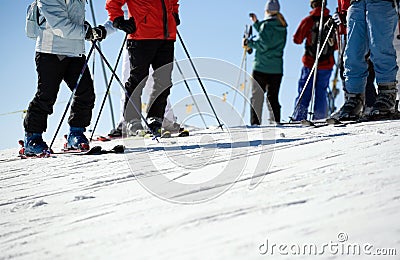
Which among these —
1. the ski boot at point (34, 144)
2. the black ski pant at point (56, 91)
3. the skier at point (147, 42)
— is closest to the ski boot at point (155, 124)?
the skier at point (147, 42)

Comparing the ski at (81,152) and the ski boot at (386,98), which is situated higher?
the ski boot at (386,98)

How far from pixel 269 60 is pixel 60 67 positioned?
361cm

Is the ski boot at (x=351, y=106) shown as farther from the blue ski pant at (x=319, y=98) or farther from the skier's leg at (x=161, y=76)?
the blue ski pant at (x=319, y=98)

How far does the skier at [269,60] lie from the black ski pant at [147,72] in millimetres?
2126

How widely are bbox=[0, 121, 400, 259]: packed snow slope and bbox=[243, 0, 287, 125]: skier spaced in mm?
3961

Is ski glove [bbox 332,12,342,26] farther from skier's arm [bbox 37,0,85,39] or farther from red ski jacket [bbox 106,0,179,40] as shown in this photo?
skier's arm [bbox 37,0,85,39]

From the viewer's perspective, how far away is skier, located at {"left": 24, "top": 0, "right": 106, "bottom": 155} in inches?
161

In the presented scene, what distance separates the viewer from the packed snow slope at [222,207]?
4.23ft

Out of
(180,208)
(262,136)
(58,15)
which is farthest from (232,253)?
(58,15)

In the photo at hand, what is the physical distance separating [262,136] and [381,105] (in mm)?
1145

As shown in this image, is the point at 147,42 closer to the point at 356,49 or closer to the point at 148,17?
the point at 148,17

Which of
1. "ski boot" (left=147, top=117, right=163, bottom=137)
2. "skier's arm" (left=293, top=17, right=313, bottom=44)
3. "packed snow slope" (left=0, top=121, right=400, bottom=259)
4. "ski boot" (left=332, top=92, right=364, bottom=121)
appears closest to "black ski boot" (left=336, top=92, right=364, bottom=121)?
"ski boot" (left=332, top=92, right=364, bottom=121)

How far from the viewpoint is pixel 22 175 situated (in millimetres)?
3184

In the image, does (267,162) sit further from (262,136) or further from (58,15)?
(58,15)
